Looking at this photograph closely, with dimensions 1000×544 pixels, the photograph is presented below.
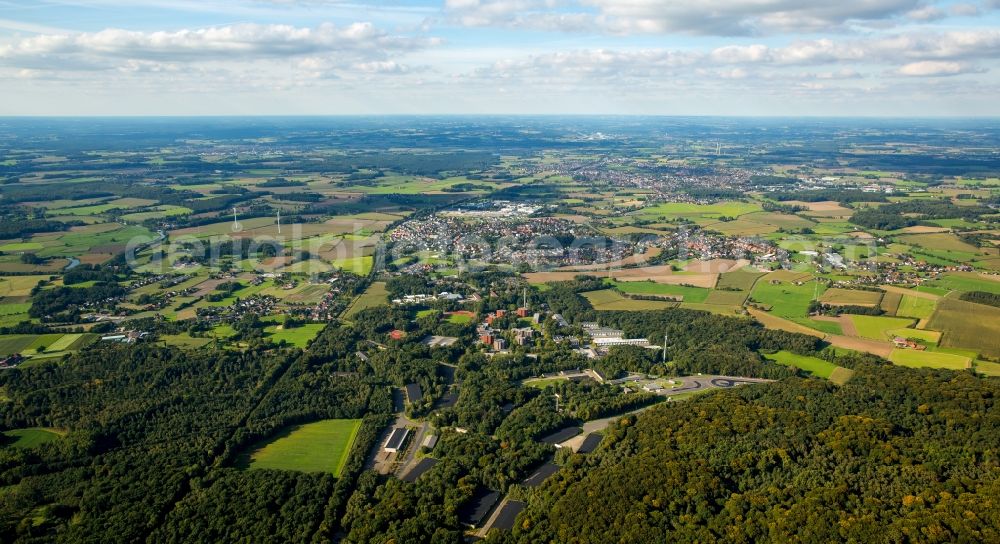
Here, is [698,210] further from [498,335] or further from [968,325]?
[498,335]

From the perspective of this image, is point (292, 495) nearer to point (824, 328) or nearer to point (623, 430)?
point (623, 430)

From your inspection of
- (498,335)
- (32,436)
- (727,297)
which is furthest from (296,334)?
(727,297)

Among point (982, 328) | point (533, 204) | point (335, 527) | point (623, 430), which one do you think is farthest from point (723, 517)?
point (533, 204)

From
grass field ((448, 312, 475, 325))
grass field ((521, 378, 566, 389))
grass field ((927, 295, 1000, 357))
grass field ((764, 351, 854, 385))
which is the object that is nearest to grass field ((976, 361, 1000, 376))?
grass field ((927, 295, 1000, 357))

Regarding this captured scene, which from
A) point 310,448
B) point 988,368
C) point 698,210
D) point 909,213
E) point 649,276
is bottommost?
point 310,448

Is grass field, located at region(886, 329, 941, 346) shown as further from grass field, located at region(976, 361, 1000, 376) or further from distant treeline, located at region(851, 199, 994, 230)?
distant treeline, located at region(851, 199, 994, 230)

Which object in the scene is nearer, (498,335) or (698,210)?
(498,335)

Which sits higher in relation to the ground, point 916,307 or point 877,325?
point 916,307
